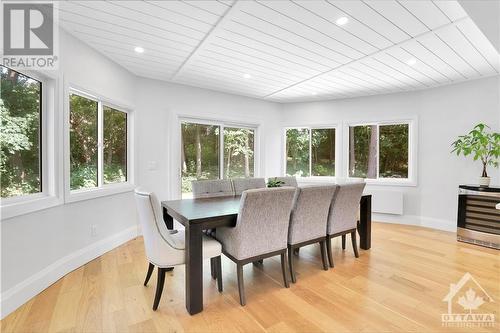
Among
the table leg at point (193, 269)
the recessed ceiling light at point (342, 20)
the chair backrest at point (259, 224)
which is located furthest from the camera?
the recessed ceiling light at point (342, 20)

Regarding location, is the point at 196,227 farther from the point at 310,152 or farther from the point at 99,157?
the point at 310,152

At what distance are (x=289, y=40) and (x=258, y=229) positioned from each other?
1.95 meters

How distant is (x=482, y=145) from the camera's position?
3.46 m

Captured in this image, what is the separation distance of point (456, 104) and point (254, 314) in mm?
4532

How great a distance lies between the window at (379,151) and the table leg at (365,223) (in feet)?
6.10

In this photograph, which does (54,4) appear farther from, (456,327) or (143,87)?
(456,327)

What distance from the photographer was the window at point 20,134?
78.6 inches

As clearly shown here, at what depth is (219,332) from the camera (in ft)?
5.52

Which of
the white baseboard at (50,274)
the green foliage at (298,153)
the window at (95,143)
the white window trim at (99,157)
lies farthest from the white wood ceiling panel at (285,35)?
the white baseboard at (50,274)

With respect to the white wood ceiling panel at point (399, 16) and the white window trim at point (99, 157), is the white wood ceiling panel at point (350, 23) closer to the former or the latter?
the white wood ceiling panel at point (399, 16)

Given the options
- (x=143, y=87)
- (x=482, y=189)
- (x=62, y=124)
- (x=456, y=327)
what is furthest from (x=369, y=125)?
(x=62, y=124)

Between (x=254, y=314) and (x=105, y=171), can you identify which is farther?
(x=105, y=171)

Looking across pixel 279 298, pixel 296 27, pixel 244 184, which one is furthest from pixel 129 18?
pixel 279 298

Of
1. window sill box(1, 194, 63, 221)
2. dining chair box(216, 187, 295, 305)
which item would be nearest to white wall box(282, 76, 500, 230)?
dining chair box(216, 187, 295, 305)
